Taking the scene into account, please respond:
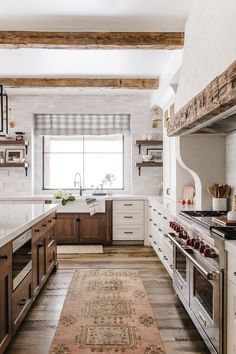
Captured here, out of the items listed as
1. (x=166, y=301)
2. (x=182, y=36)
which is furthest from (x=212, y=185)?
(x=182, y=36)

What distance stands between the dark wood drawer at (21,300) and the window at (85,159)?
4.15 metres

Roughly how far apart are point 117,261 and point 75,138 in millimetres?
2934

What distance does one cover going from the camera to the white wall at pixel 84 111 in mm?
7148

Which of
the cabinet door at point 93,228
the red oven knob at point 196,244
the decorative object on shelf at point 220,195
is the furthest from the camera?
the cabinet door at point 93,228

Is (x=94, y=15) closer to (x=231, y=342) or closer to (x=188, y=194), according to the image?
(x=188, y=194)

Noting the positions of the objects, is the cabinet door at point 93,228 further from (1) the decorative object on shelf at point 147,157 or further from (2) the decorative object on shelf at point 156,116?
(2) the decorative object on shelf at point 156,116

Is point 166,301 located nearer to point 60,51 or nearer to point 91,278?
point 91,278

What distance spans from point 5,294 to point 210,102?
6.31 feet

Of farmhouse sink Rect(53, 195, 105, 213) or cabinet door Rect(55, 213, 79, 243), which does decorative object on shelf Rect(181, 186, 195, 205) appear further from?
cabinet door Rect(55, 213, 79, 243)

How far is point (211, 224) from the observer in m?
2.96

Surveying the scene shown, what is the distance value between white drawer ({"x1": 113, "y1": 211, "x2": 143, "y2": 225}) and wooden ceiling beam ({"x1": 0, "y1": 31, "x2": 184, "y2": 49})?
10.6 ft

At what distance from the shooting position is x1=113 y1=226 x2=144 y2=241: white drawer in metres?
6.60

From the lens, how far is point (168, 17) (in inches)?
148

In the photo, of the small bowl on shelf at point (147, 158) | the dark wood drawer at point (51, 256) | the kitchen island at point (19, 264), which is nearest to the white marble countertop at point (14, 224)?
the kitchen island at point (19, 264)
